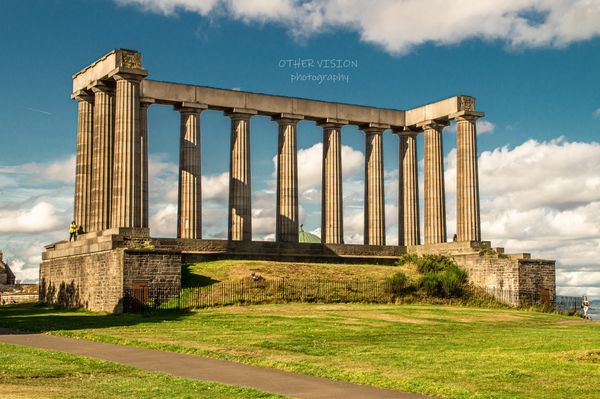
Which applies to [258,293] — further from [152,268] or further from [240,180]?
[240,180]

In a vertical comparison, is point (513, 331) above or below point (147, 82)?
below

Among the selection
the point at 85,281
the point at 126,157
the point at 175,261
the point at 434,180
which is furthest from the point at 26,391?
the point at 434,180

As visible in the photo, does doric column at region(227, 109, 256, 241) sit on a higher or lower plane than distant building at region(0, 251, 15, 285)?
higher

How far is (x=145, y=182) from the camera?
55812 mm

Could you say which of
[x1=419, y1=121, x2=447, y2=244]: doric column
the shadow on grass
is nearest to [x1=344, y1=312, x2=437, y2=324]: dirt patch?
the shadow on grass

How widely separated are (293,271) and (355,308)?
28.9 ft

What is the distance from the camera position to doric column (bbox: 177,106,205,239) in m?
58.6

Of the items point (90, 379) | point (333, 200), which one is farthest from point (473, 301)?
point (90, 379)

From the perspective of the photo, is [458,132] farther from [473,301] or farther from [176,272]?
[176,272]

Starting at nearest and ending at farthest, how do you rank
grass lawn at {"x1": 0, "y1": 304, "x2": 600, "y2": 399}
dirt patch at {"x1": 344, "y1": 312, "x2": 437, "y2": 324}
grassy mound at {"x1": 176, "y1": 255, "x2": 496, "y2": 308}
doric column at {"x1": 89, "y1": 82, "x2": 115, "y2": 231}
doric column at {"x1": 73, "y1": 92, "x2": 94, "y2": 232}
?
1. grass lawn at {"x1": 0, "y1": 304, "x2": 600, "y2": 399}
2. dirt patch at {"x1": 344, "y1": 312, "x2": 437, "y2": 324}
3. grassy mound at {"x1": 176, "y1": 255, "x2": 496, "y2": 308}
4. doric column at {"x1": 89, "y1": 82, "x2": 115, "y2": 231}
5. doric column at {"x1": 73, "y1": 92, "x2": 94, "y2": 232}

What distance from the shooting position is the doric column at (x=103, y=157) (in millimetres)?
54656

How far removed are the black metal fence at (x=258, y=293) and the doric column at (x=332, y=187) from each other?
12576 mm

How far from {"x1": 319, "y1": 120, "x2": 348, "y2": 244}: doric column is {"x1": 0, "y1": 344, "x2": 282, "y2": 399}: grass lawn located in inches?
1665

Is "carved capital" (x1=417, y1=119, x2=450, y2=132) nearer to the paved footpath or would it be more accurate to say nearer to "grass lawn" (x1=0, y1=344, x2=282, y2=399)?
the paved footpath
